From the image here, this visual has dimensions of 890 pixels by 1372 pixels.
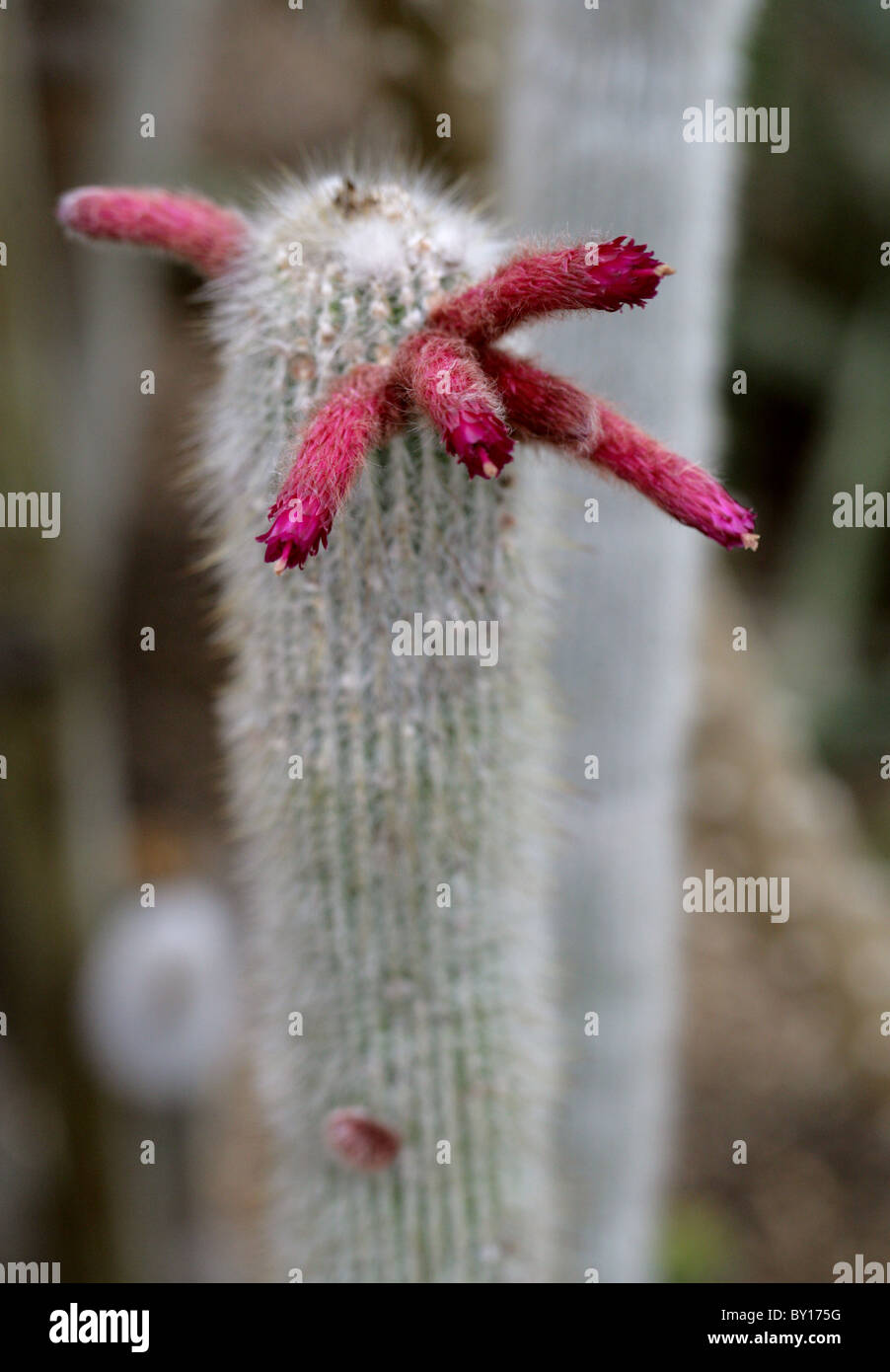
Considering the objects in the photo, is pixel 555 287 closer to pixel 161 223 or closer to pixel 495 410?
pixel 495 410

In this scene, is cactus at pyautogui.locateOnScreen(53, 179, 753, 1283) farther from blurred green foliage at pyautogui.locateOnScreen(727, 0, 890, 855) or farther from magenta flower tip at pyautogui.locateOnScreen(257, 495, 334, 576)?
blurred green foliage at pyautogui.locateOnScreen(727, 0, 890, 855)

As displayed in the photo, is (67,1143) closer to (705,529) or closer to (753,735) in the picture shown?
(753,735)

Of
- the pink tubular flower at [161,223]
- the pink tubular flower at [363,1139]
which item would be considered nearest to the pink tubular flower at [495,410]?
the pink tubular flower at [161,223]

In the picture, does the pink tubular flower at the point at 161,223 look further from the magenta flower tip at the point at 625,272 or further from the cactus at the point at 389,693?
the magenta flower tip at the point at 625,272

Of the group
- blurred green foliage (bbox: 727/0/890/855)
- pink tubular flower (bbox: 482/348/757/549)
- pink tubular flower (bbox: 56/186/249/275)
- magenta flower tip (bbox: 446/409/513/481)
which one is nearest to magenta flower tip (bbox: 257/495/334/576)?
magenta flower tip (bbox: 446/409/513/481)
